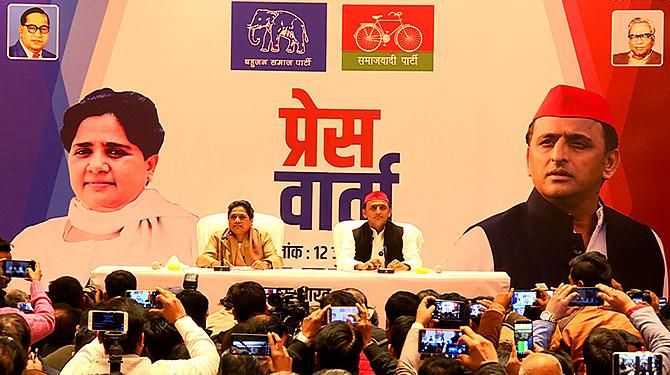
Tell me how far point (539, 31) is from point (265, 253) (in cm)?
292

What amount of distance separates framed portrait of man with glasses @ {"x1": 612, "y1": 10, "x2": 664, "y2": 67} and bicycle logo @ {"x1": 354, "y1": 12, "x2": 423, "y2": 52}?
62.2 inches

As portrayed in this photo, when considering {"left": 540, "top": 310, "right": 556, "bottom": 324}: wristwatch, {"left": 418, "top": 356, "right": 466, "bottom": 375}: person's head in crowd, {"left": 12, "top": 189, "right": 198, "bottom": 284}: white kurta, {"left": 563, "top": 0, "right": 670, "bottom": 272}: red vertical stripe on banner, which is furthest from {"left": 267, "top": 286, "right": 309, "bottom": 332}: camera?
{"left": 563, "top": 0, "right": 670, "bottom": 272}: red vertical stripe on banner

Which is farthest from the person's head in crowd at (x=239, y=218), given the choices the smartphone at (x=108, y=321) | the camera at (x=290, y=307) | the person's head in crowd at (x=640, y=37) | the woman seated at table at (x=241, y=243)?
the smartphone at (x=108, y=321)

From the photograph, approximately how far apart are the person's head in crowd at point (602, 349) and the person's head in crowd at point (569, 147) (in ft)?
16.1

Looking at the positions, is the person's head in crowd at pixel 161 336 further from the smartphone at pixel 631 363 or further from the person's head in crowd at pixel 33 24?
the person's head in crowd at pixel 33 24

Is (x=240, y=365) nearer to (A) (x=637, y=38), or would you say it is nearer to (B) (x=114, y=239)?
(B) (x=114, y=239)

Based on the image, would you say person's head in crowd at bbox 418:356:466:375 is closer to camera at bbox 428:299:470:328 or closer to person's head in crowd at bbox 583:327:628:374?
person's head in crowd at bbox 583:327:628:374

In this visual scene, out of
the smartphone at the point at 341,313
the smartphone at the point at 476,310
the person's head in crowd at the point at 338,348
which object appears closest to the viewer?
the person's head in crowd at the point at 338,348

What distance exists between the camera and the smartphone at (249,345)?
3.05 meters

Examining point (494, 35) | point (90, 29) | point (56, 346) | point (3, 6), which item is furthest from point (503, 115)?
point (56, 346)

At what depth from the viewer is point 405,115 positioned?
26.2 ft

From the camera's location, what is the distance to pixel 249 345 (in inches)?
121

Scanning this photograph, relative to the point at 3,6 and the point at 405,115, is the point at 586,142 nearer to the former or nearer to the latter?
the point at 405,115

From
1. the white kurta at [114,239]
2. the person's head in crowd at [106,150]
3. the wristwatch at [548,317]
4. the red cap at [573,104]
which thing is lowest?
the white kurta at [114,239]
